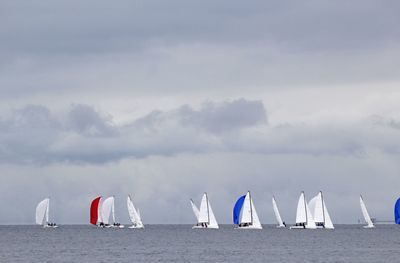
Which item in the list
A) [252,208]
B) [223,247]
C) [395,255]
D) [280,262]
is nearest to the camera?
[280,262]

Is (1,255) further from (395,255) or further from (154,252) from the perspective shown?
(395,255)

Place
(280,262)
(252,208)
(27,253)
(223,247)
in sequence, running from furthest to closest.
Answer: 1. (252,208)
2. (223,247)
3. (27,253)
4. (280,262)

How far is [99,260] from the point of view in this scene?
359ft

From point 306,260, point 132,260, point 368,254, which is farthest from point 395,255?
point 132,260

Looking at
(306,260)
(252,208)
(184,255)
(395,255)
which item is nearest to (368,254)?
(395,255)

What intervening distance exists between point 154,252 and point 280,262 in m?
26.5

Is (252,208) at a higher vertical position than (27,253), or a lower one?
higher

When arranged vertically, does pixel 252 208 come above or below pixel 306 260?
above

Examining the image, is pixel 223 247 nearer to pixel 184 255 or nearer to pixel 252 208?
pixel 184 255

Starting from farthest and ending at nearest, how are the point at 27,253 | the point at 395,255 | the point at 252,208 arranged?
the point at 252,208 → the point at 27,253 → the point at 395,255

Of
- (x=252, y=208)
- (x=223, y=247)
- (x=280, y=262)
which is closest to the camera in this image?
(x=280, y=262)

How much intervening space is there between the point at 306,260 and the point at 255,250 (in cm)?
2355

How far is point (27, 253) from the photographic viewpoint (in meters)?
127

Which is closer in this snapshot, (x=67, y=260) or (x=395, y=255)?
(x=67, y=260)
